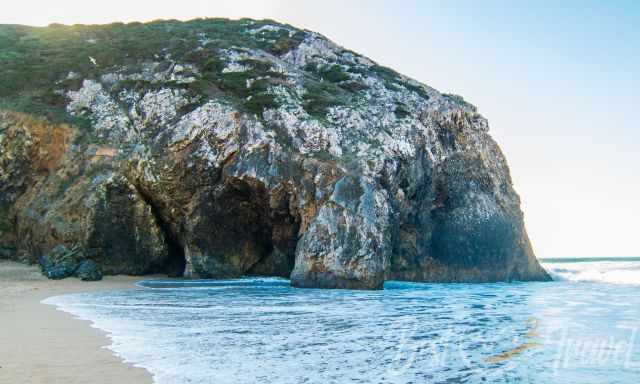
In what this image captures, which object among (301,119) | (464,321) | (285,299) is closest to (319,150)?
(301,119)

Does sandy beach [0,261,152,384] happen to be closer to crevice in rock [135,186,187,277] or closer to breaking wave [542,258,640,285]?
crevice in rock [135,186,187,277]

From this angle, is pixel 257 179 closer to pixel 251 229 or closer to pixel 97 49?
pixel 251 229

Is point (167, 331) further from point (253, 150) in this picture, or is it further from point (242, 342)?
point (253, 150)

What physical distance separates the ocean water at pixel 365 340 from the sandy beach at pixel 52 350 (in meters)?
0.28

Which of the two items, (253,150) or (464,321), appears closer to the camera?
(464,321)

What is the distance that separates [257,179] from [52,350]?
585 inches

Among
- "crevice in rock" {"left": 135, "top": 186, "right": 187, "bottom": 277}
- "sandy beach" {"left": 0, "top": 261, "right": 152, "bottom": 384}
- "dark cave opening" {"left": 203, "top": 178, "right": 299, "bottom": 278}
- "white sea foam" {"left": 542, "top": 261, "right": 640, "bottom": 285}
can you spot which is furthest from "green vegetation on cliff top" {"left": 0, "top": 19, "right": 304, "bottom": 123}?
"white sea foam" {"left": 542, "top": 261, "right": 640, "bottom": 285}

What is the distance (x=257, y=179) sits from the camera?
21141mm

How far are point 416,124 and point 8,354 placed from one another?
71.5 ft

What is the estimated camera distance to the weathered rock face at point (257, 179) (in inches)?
811

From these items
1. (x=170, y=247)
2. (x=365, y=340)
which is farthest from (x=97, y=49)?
(x=365, y=340)

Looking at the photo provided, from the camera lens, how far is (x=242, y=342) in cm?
742

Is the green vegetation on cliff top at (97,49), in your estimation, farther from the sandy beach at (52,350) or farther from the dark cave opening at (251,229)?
the sandy beach at (52,350)

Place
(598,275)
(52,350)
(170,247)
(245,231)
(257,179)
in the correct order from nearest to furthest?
1. (52,350)
2. (257,179)
3. (245,231)
4. (170,247)
5. (598,275)
